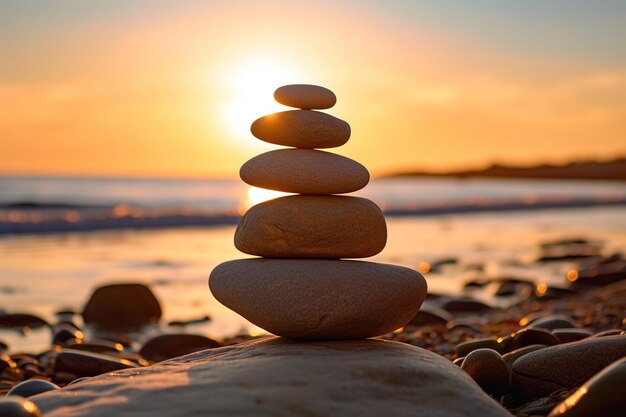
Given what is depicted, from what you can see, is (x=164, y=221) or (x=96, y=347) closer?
(x=96, y=347)

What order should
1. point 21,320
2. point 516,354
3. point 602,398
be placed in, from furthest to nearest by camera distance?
point 21,320 → point 516,354 → point 602,398

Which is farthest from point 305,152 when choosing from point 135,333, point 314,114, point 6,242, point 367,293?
point 6,242

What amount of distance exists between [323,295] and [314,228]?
496mm

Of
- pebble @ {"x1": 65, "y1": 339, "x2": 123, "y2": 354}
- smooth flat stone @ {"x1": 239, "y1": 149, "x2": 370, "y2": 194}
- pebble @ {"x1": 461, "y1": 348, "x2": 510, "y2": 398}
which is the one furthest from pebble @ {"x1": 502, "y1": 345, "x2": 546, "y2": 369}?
pebble @ {"x1": 65, "y1": 339, "x2": 123, "y2": 354}

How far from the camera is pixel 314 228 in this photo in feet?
17.7

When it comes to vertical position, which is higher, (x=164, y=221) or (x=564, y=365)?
(x=164, y=221)

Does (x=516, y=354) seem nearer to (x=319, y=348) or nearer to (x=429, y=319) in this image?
(x=319, y=348)

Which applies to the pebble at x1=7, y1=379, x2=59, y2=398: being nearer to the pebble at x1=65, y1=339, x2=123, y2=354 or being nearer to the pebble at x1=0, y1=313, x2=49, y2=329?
the pebble at x1=65, y1=339, x2=123, y2=354

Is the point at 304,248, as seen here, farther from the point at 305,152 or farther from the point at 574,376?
the point at 574,376

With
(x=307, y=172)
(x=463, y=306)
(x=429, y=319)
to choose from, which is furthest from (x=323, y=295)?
(x=463, y=306)

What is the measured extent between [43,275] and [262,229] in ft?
33.2

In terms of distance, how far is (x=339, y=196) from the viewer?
5727 mm

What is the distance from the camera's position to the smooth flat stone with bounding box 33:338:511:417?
388 centimetres

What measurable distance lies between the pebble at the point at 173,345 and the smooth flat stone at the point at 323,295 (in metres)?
3.22
